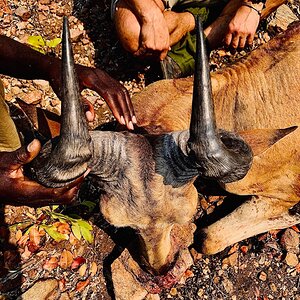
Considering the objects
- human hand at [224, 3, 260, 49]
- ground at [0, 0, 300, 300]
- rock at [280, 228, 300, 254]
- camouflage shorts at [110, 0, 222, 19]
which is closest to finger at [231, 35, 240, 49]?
human hand at [224, 3, 260, 49]

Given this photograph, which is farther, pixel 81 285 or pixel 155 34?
pixel 155 34

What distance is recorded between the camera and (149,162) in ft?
12.8

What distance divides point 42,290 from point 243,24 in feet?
12.4

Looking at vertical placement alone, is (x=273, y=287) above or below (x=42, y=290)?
below

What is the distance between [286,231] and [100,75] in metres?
3.04

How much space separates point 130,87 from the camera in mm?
6887

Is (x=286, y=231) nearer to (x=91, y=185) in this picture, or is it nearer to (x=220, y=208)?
(x=220, y=208)

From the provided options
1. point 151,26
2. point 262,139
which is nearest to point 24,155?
point 262,139

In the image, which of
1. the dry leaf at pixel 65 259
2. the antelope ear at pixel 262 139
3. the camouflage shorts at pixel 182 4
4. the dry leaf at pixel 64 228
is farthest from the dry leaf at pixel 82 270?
the camouflage shorts at pixel 182 4

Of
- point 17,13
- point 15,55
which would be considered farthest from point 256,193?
point 17,13

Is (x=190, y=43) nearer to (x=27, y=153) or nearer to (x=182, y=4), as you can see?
(x=182, y=4)

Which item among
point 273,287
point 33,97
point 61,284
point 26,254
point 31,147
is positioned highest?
point 31,147

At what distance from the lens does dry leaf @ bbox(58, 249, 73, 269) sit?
18.7 feet

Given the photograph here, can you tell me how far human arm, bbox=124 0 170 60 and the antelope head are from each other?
2.46 metres
